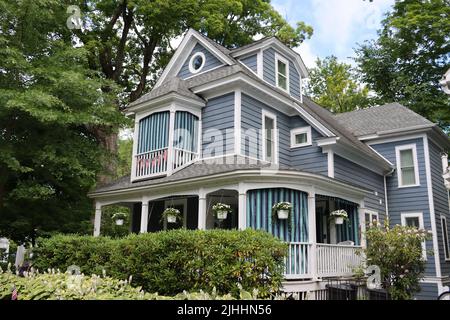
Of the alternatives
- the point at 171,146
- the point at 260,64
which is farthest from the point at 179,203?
the point at 260,64

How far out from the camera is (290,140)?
1430cm

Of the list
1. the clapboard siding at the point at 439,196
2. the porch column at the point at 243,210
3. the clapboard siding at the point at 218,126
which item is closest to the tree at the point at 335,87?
the clapboard siding at the point at 439,196

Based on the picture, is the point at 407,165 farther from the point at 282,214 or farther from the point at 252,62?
the point at 282,214

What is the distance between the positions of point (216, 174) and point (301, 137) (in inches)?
217

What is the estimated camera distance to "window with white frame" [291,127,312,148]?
1388cm

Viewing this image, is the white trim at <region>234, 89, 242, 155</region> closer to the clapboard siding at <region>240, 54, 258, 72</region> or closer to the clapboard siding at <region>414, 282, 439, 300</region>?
the clapboard siding at <region>240, 54, 258, 72</region>

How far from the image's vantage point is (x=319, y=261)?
Result: 32.1 feet

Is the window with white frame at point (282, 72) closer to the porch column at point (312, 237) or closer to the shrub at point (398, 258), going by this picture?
the porch column at point (312, 237)

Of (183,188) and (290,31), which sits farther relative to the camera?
(290,31)

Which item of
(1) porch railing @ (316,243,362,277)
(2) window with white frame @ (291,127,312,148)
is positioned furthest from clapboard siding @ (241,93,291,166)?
(1) porch railing @ (316,243,362,277)

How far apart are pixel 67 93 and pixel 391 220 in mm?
13705

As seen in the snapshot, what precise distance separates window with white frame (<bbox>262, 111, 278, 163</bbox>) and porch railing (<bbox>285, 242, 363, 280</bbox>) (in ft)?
12.8
